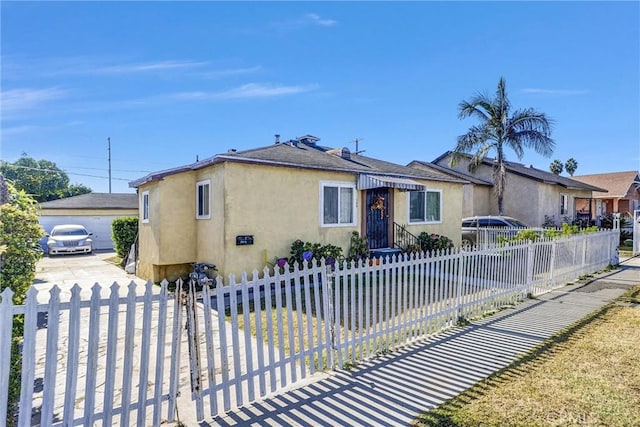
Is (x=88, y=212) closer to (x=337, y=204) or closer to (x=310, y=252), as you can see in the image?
(x=337, y=204)

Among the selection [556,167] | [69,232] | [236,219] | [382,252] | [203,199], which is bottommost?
[382,252]

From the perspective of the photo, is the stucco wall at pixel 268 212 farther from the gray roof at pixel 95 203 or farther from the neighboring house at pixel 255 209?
the gray roof at pixel 95 203

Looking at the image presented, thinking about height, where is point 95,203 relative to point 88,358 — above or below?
above

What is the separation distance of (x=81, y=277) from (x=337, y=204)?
33.1 ft

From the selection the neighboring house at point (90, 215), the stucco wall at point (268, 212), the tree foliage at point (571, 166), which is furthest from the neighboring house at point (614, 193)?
the neighboring house at point (90, 215)

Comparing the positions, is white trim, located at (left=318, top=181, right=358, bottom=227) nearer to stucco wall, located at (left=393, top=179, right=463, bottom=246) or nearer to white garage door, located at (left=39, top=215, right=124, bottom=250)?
stucco wall, located at (left=393, top=179, right=463, bottom=246)

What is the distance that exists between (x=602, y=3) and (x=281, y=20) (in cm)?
1145

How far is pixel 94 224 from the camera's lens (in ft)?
85.4

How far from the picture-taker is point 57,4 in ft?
30.3

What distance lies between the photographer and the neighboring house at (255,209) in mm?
10859

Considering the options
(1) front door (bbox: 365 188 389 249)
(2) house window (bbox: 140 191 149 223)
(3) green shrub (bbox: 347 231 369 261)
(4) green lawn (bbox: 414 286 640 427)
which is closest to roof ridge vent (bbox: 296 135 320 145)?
(1) front door (bbox: 365 188 389 249)

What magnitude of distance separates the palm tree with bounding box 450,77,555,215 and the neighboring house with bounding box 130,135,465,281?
13.0 metres

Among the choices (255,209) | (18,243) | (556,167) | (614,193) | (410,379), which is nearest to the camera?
(410,379)

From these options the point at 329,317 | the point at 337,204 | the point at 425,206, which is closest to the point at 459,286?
the point at 329,317
